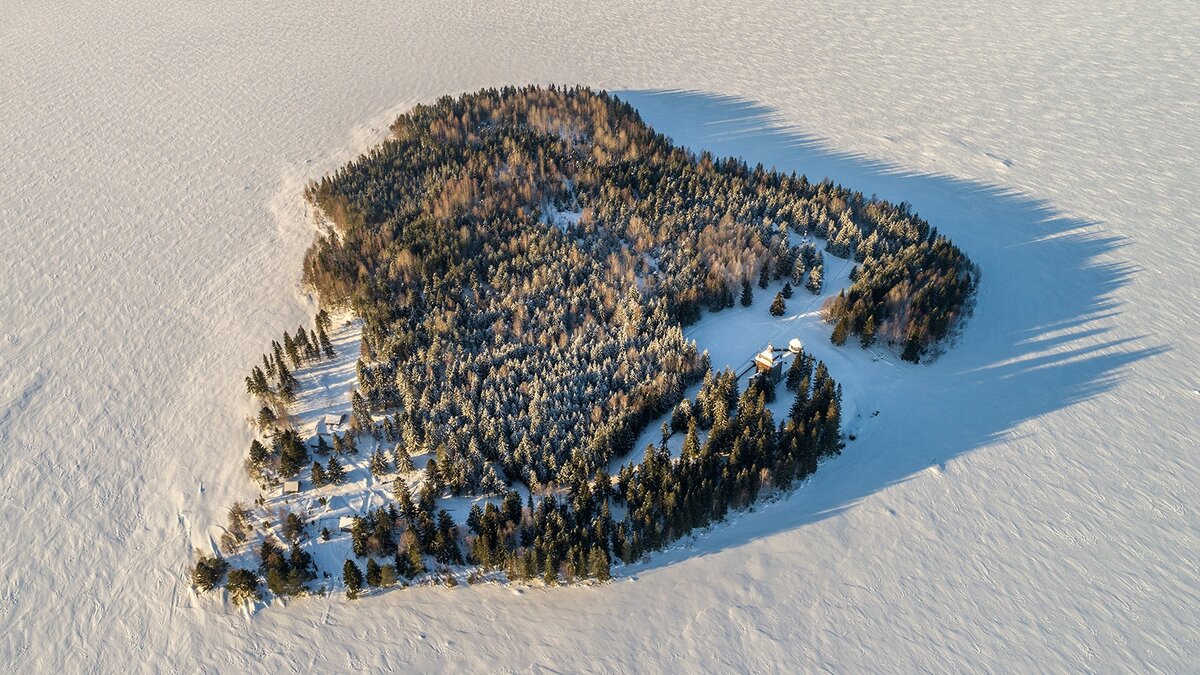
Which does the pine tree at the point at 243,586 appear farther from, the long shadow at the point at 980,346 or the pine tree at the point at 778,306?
the pine tree at the point at 778,306

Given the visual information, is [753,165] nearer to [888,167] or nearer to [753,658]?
[888,167]

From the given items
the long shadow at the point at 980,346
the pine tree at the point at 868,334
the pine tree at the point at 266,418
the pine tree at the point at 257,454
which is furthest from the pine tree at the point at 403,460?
the pine tree at the point at 868,334

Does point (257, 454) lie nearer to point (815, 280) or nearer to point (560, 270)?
point (560, 270)

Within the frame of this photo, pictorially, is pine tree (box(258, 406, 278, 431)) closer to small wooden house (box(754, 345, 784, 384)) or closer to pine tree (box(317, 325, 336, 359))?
pine tree (box(317, 325, 336, 359))

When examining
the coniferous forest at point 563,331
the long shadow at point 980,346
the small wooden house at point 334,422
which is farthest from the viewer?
the small wooden house at point 334,422

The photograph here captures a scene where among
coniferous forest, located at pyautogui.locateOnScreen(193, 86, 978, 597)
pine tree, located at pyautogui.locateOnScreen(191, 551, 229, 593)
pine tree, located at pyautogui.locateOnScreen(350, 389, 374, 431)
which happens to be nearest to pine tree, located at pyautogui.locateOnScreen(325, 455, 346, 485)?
coniferous forest, located at pyautogui.locateOnScreen(193, 86, 978, 597)
